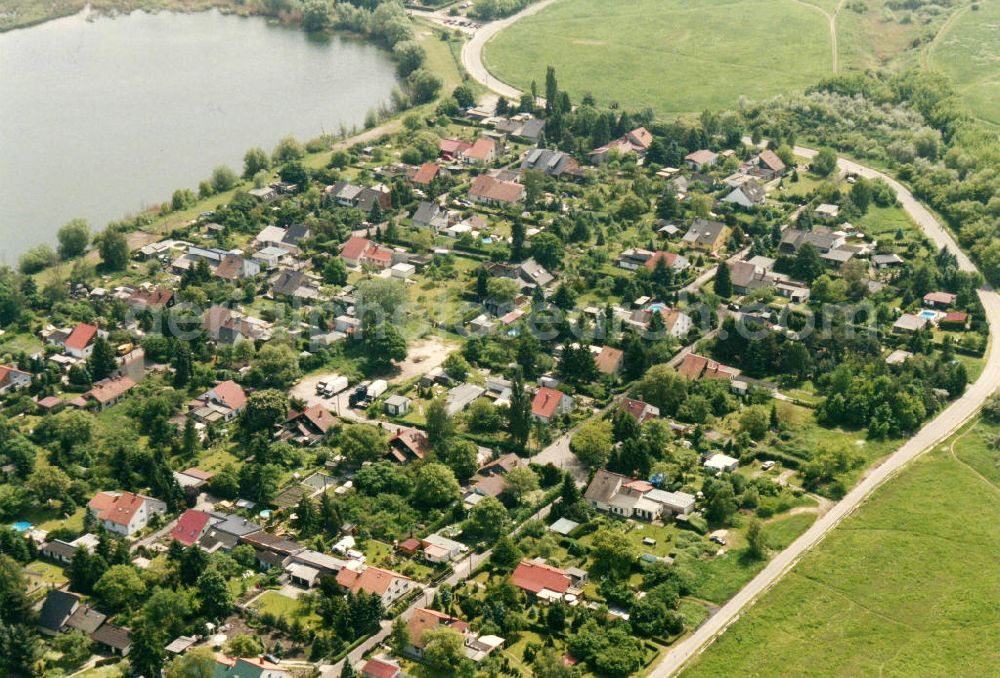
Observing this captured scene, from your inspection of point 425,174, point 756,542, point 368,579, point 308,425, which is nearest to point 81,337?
point 308,425

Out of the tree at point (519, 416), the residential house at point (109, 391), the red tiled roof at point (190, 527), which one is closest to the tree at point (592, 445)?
the tree at point (519, 416)

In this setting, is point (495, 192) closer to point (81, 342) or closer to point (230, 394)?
point (230, 394)

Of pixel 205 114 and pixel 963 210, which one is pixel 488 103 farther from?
pixel 963 210

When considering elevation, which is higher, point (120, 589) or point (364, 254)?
point (364, 254)

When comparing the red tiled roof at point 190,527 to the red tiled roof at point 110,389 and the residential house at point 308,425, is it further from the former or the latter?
the red tiled roof at point 110,389

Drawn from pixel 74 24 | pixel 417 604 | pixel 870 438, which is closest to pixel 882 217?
pixel 870 438

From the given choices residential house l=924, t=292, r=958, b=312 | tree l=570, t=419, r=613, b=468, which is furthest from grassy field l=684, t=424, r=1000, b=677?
residential house l=924, t=292, r=958, b=312
